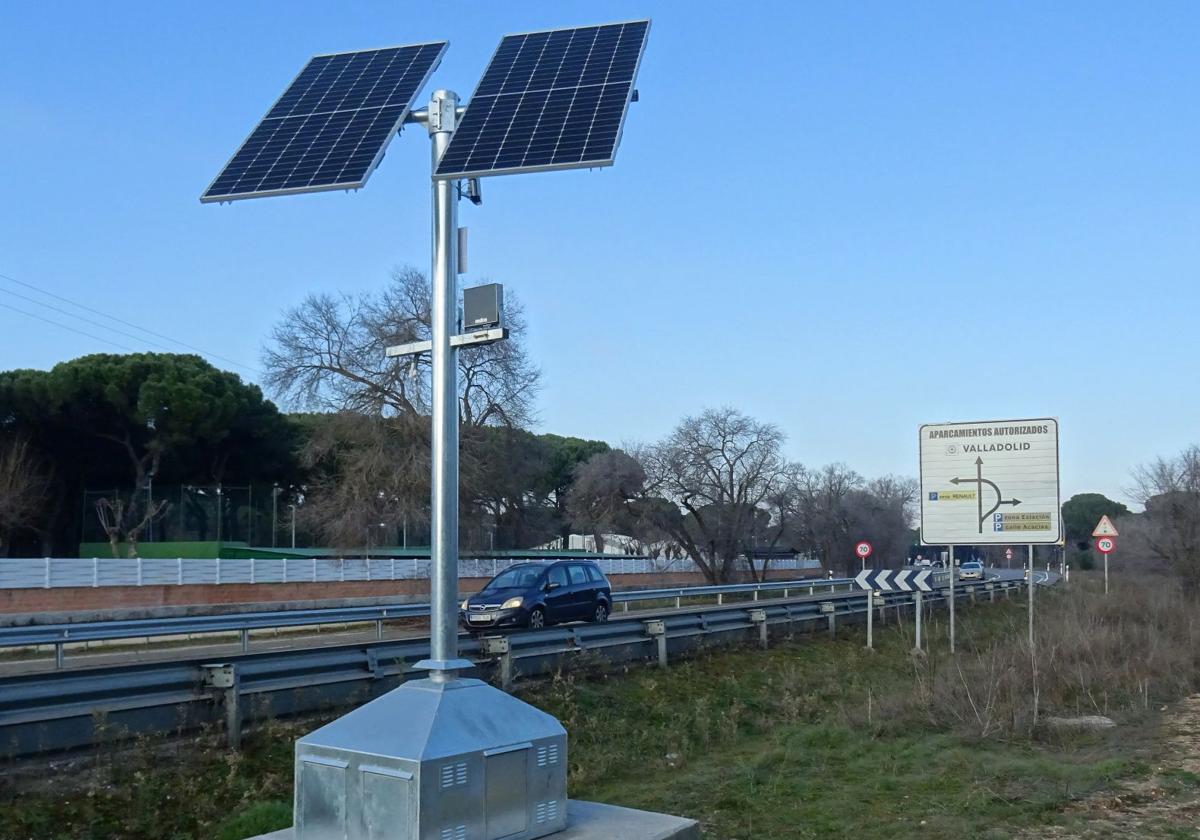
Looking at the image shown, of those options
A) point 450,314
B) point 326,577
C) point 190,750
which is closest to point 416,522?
point 326,577

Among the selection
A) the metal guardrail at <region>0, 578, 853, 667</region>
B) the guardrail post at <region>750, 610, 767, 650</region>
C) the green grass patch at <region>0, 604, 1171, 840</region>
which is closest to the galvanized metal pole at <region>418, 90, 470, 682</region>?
the green grass patch at <region>0, 604, 1171, 840</region>

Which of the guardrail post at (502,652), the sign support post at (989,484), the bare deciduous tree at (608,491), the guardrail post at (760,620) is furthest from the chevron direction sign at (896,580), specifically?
the bare deciduous tree at (608,491)

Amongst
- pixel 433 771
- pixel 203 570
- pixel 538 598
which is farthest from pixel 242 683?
pixel 203 570

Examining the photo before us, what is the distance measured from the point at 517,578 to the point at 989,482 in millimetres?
9922

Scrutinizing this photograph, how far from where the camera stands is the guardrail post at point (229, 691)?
10695 mm

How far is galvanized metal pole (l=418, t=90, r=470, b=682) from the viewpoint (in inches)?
237

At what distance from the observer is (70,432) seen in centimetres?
5009

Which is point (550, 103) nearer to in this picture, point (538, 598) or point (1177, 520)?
point (538, 598)

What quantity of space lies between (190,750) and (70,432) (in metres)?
44.3

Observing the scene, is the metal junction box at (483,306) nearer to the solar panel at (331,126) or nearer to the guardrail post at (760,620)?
the solar panel at (331,126)

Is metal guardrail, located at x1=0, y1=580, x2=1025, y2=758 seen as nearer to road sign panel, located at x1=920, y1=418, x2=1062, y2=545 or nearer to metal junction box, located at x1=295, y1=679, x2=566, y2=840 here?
metal junction box, located at x1=295, y1=679, x2=566, y2=840

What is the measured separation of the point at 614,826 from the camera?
6148 mm

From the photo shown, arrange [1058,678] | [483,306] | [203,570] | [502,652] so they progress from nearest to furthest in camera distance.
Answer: [483,306], [502,652], [1058,678], [203,570]

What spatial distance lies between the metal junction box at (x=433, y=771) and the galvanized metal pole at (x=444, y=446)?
0.28m
